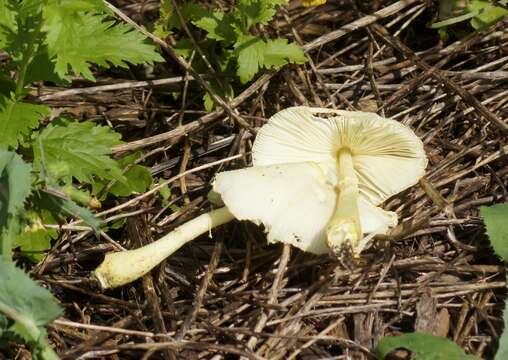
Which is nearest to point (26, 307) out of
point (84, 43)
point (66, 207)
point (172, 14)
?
point (66, 207)

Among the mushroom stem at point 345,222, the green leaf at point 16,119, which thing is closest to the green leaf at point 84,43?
the green leaf at point 16,119

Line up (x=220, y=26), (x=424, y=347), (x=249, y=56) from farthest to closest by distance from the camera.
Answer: (x=220, y=26), (x=249, y=56), (x=424, y=347)

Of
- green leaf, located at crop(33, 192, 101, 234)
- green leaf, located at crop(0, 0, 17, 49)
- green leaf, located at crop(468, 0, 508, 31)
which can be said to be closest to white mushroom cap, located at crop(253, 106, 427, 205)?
green leaf, located at crop(33, 192, 101, 234)

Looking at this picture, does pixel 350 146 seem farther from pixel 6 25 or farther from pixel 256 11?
pixel 6 25

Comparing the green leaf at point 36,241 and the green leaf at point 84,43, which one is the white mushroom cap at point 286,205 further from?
the green leaf at point 36,241

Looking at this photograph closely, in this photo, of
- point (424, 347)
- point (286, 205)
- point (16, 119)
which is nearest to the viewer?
point (424, 347)

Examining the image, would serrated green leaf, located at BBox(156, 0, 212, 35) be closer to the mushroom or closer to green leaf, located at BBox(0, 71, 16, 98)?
green leaf, located at BBox(0, 71, 16, 98)
